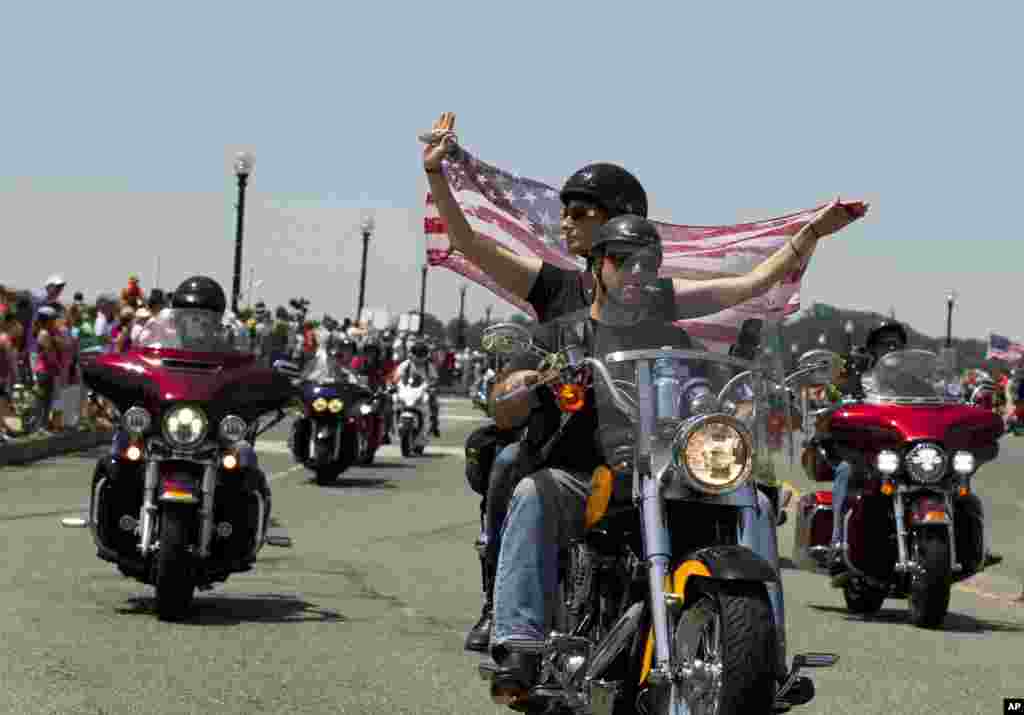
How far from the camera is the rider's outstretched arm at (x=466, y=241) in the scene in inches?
291

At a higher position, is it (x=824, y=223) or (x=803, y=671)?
(x=824, y=223)

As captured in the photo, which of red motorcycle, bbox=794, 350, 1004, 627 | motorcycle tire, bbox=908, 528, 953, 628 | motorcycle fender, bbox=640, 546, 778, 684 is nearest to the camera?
motorcycle fender, bbox=640, 546, 778, 684

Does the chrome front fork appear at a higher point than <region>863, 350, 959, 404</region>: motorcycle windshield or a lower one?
lower

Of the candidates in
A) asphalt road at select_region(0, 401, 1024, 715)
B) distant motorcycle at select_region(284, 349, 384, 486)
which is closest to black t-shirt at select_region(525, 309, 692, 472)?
asphalt road at select_region(0, 401, 1024, 715)

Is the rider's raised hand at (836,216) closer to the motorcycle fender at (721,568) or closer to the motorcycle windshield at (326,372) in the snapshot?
the motorcycle fender at (721,568)

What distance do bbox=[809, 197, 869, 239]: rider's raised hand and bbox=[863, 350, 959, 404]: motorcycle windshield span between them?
13.9 feet

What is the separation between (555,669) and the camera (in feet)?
20.0

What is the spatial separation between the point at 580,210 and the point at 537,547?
1.44m

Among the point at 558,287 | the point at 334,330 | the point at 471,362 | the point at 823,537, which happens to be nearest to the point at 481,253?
the point at 558,287

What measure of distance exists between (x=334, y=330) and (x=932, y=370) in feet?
47.2

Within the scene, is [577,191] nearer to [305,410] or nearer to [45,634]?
[45,634]

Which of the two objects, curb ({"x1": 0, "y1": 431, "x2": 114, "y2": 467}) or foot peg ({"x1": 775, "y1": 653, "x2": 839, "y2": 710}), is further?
curb ({"x1": 0, "y1": 431, "x2": 114, "y2": 467})

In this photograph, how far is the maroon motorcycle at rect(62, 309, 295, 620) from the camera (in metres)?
9.66

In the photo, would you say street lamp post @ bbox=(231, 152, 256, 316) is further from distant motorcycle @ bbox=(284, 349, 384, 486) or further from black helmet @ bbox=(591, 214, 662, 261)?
black helmet @ bbox=(591, 214, 662, 261)
